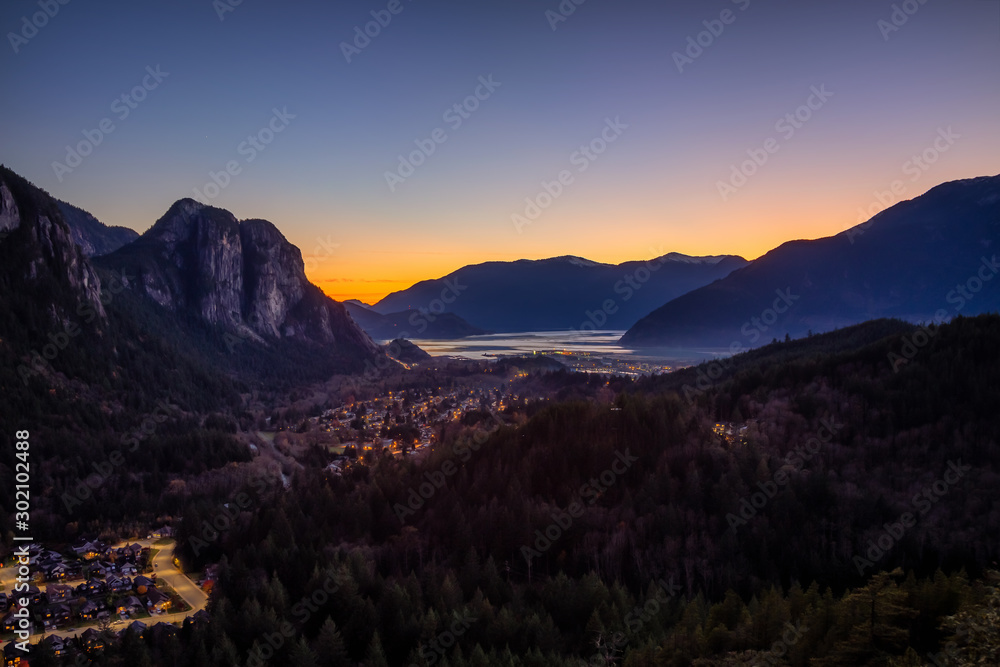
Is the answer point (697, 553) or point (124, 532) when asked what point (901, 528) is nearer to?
point (697, 553)

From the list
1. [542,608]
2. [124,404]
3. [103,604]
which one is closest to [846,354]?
[542,608]

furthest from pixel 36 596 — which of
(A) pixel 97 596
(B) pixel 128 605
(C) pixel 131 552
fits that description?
(C) pixel 131 552

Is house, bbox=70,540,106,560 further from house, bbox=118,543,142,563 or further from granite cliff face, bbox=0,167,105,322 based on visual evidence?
granite cliff face, bbox=0,167,105,322

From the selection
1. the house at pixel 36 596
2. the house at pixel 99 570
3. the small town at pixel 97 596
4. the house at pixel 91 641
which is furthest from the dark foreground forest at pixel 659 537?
the house at pixel 36 596

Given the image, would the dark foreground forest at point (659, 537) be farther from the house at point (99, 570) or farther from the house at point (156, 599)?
the house at point (99, 570)

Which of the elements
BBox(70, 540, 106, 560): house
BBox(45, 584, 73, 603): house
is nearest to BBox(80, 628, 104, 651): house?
BBox(45, 584, 73, 603): house

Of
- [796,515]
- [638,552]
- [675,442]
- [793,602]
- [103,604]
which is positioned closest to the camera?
Result: [793,602]

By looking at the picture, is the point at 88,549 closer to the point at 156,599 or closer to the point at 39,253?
the point at 156,599

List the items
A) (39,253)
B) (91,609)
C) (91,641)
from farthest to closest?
(39,253), (91,609), (91,641)
